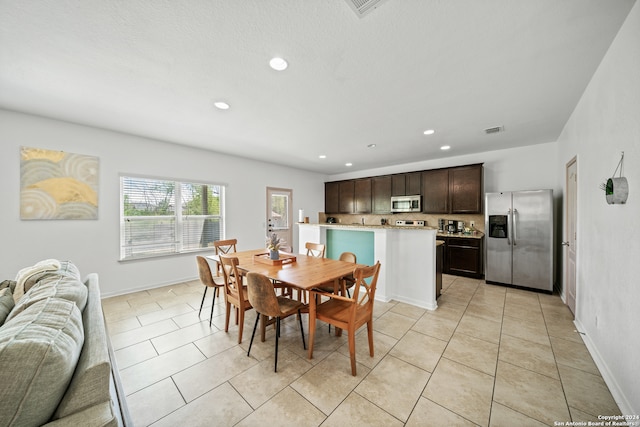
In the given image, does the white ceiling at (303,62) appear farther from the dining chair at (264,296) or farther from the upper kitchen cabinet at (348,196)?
the upper kitchen cabinet at (348,196)

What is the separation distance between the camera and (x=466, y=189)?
4.96 metres

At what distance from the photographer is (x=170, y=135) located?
3.88m

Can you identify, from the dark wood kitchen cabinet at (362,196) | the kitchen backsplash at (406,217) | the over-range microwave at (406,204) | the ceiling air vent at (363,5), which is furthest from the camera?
the dark wood kitchen cabinet at (362,196)

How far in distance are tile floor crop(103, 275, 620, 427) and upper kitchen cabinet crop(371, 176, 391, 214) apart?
3514 millimetres

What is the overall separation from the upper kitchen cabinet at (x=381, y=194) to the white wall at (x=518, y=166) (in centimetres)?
150

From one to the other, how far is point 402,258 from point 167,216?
427 centimetres

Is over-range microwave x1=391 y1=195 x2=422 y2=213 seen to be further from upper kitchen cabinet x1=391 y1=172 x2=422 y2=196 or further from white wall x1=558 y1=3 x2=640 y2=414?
white wall x1=558 y1=3 x2=640 y2=414

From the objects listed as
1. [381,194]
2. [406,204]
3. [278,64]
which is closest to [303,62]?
[278,64]

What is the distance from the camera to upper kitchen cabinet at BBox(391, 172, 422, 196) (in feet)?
18.6

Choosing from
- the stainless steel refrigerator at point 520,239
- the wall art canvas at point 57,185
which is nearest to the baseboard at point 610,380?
the stainless steel refrigerator at point 520,239

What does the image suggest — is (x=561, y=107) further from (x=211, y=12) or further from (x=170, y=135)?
(x=170, y=135)

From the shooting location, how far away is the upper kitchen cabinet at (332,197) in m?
7.33

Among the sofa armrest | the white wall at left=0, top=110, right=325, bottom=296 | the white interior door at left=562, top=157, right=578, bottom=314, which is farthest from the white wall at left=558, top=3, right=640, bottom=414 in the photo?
the white wall at left=0, top=110, right=325, bottom=296

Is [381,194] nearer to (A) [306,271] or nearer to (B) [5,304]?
(A) [306,271]
